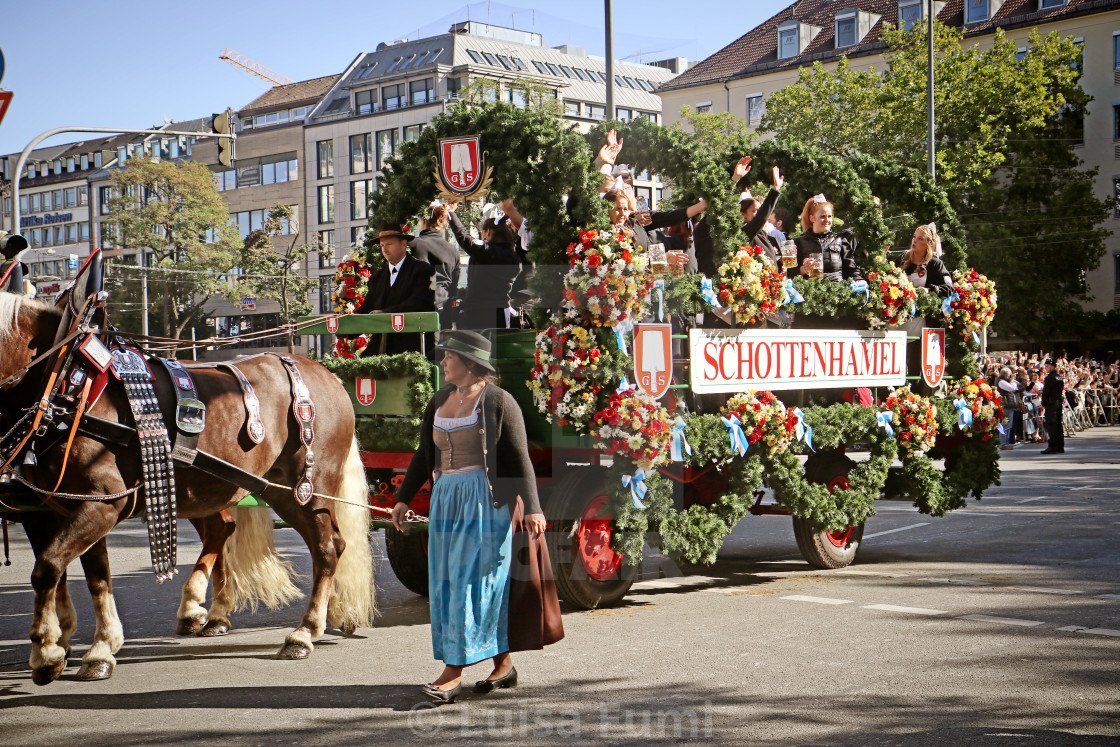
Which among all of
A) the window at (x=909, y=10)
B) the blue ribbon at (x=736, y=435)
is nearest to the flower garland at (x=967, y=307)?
the blue ribbon at (x=736, y=435)

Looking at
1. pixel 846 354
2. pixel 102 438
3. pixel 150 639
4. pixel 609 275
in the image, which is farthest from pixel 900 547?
pixel 102 438

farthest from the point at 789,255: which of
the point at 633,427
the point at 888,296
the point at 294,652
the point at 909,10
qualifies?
the point at 909,10

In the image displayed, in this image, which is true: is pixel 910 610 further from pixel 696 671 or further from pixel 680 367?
pixel 696 671

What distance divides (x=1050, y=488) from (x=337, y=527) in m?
11.9

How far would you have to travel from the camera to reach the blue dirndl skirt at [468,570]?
5980 mm

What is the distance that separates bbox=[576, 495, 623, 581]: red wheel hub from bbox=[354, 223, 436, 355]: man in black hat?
5.70 feet

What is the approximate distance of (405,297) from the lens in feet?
29.7

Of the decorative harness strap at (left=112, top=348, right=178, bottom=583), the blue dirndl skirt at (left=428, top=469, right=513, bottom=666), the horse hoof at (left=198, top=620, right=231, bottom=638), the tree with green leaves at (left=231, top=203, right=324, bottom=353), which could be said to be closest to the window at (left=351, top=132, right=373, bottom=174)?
the tree with green leaves at (left=231, top=203, right=324, bottom=353)

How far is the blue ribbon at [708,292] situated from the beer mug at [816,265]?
162 centimetres

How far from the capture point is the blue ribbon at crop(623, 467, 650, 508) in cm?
813

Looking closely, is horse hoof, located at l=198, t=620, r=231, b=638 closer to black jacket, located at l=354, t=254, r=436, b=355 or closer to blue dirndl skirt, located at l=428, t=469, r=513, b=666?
black jacket, located at l=354, t=254, r=436, b=355

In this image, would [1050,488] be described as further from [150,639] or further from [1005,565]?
[150,639]

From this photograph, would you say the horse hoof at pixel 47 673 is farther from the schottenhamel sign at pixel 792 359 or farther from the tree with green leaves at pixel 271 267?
the tree with green leaves at pixel 271 267

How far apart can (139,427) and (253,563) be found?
1.87 metres
